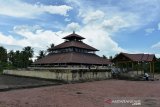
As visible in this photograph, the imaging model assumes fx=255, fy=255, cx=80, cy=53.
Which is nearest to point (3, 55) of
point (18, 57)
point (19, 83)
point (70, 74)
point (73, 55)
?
point (18, 57)

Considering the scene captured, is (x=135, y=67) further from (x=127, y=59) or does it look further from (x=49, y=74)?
(x=49, y=74)

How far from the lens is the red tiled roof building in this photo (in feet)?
126


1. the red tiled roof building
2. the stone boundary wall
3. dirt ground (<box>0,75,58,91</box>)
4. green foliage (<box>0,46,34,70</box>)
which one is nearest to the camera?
dirt ground (<box>0,75,58,91</box>)

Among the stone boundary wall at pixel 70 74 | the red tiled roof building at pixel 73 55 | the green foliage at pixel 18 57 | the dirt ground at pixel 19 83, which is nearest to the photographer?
the dirt ground at pixel 19 83

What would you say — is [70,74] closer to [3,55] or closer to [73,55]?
[73,55]

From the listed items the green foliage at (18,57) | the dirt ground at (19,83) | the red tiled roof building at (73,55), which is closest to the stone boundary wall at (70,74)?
the dirt ground at (19,83)

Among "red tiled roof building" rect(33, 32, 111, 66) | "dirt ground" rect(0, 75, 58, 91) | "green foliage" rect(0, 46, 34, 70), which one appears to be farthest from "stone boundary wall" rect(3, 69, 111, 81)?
"green foliage" rect(0, 46, 34, 70)

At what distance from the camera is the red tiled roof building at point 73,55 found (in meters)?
38.3

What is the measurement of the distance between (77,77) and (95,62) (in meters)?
9.95

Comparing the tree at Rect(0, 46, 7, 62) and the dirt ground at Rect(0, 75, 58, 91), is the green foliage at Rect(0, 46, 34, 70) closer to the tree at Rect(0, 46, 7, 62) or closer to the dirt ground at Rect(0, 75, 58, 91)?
the tree at Rect(0, 46, 7, 62)

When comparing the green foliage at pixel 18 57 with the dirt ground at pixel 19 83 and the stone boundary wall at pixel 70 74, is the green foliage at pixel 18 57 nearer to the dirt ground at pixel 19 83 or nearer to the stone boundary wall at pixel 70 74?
the stone boundary wall at pixel 70 74

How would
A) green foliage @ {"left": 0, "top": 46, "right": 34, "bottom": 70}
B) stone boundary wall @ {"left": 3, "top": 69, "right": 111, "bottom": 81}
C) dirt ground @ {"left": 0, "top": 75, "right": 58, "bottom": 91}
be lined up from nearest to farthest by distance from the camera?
dirt ground @ {"left": 0, "top": 75, "right": 58, "bottom": 91}
stone boundary wall @ {"left": 3, "top": 69, "right": 111, "bottom": 81}
green foliage @ {"left": 0, "top": 46, "right": 34, "bottom": 70}

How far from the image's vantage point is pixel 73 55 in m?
39.9

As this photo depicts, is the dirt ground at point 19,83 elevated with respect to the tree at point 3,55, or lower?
A: lower
